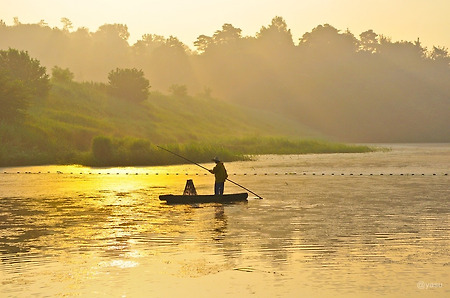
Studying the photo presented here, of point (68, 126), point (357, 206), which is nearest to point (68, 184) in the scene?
point (357, 206)

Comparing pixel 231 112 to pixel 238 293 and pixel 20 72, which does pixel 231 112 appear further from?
pixel 238 293

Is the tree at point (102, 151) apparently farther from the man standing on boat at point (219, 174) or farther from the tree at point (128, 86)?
the tree at point (128, 86)

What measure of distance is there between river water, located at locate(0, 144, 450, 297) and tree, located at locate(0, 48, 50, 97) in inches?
2311

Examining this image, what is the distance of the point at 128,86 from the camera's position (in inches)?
4771

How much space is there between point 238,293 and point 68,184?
32.8 m

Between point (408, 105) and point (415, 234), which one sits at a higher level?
point (408, 105)

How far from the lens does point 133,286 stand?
Answer: 50.3 ft

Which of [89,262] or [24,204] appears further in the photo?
[24,204]

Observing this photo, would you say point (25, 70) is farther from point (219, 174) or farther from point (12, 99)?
point (219, 174)

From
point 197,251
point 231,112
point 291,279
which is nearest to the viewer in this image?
point 291,279

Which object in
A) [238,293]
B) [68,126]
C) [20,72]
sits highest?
[20,72]

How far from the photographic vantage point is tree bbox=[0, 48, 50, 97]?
97.9 metres

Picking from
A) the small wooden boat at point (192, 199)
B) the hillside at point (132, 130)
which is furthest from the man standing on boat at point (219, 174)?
the hillside at point (132, 130)

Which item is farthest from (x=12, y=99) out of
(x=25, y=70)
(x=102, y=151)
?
(x=25, y=70)
